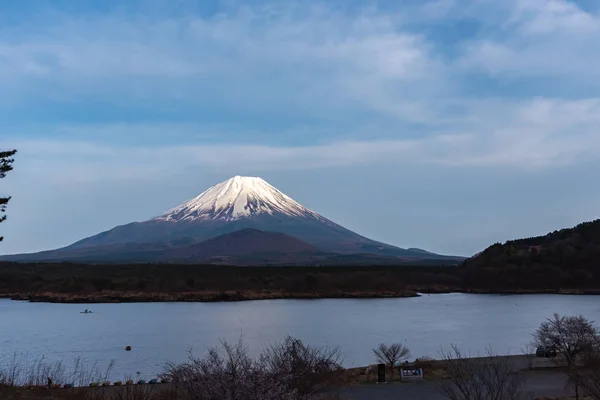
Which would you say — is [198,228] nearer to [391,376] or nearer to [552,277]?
[552,277]

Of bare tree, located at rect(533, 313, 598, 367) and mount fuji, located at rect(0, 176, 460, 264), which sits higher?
mount fuji, located at rect(0, 176, 460, 264)

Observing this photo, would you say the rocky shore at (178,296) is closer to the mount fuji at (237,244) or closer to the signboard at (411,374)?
the signboard at (411,374)

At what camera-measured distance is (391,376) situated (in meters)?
17.3

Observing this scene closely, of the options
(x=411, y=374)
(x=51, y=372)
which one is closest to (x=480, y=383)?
(x=411, y=374)

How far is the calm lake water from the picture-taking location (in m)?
24.6

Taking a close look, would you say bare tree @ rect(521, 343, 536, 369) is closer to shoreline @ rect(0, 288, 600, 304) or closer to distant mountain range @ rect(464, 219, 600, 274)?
shoreline @ rect(0, 288, 600, 304)

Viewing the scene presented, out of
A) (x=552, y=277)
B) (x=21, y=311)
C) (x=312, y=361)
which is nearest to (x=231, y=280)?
(x=21, y=311)

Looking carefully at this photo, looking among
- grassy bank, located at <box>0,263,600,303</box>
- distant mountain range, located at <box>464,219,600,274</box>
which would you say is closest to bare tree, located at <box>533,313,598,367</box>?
grassy bank, located at <box>0,263,600,303</box>

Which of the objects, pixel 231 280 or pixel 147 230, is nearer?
pixel 231 280

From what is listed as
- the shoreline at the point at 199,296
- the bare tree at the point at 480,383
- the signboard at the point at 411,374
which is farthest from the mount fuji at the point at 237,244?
the bare tree at the point at 480,383

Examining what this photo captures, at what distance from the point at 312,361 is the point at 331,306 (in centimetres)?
3621

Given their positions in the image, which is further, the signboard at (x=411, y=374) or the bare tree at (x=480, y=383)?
the signboard at (x=411, y=374)

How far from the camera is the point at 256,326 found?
32.5m

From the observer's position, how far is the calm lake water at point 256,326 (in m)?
24.6
